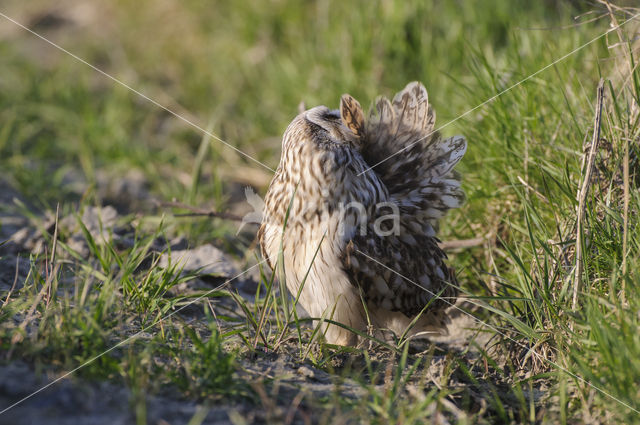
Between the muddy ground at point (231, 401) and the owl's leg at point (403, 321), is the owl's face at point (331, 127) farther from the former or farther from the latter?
the muddy ground at point (231, 401)

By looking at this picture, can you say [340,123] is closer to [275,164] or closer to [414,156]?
[414,156]

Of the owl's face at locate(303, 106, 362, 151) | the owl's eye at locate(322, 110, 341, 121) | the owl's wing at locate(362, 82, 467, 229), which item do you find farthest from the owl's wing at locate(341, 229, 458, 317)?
the owl's eye at locate(322, 110, 341, 121)

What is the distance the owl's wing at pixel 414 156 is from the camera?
10.1 feet

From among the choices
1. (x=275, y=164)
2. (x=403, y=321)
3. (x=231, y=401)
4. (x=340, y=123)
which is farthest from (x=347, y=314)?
(x=275, y=164)

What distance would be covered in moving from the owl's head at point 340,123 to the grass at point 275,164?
2.43 feet

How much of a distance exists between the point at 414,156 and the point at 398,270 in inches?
24.5

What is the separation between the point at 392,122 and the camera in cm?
319

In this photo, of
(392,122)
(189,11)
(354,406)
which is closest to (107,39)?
(189,11)

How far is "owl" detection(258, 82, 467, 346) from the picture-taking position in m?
2.75

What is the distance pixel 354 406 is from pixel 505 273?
149cm

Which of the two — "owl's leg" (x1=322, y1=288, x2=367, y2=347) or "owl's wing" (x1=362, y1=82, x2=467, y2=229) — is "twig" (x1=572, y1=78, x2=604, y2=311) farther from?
"owl's leg" (x1=322, y1=288, x2=367, y2=347)

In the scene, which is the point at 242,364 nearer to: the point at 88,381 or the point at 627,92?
the point at 88,381

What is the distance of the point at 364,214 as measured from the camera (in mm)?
2785

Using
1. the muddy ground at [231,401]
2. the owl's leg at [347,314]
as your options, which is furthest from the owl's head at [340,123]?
the muddy ground at [231,401]
